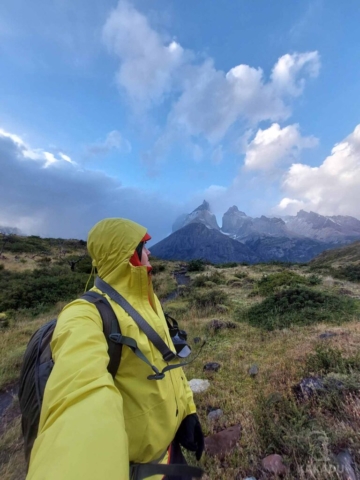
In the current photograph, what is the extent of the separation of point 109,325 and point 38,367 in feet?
1.32

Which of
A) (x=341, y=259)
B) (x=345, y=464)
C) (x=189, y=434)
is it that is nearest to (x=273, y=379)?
(x=345, y=464)

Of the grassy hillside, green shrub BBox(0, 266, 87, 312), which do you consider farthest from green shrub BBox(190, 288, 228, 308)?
green shrub BBox(0, 266, 87, 312)

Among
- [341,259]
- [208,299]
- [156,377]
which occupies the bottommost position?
[341,259]

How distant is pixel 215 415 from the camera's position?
349 cm

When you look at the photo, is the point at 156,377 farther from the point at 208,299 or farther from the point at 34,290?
the point at 34,290

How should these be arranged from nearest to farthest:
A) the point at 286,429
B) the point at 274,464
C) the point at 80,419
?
the point at 80,419, the point at 274,464, the point at 286,429

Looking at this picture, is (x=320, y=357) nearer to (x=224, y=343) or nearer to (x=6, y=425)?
(x=224, y=343)

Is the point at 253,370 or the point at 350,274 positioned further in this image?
the point at 350,274

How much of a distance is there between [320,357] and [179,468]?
11.7 ft

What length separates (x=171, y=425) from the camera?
1512mm

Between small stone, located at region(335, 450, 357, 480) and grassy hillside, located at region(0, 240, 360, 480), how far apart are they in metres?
0.04

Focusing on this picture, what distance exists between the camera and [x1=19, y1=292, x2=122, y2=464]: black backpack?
123cm

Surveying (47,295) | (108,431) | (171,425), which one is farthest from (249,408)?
(47,295)

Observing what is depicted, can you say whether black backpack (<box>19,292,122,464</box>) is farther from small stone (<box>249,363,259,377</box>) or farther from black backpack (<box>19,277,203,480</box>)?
small stone (<box>249,363,259,377</box>)
